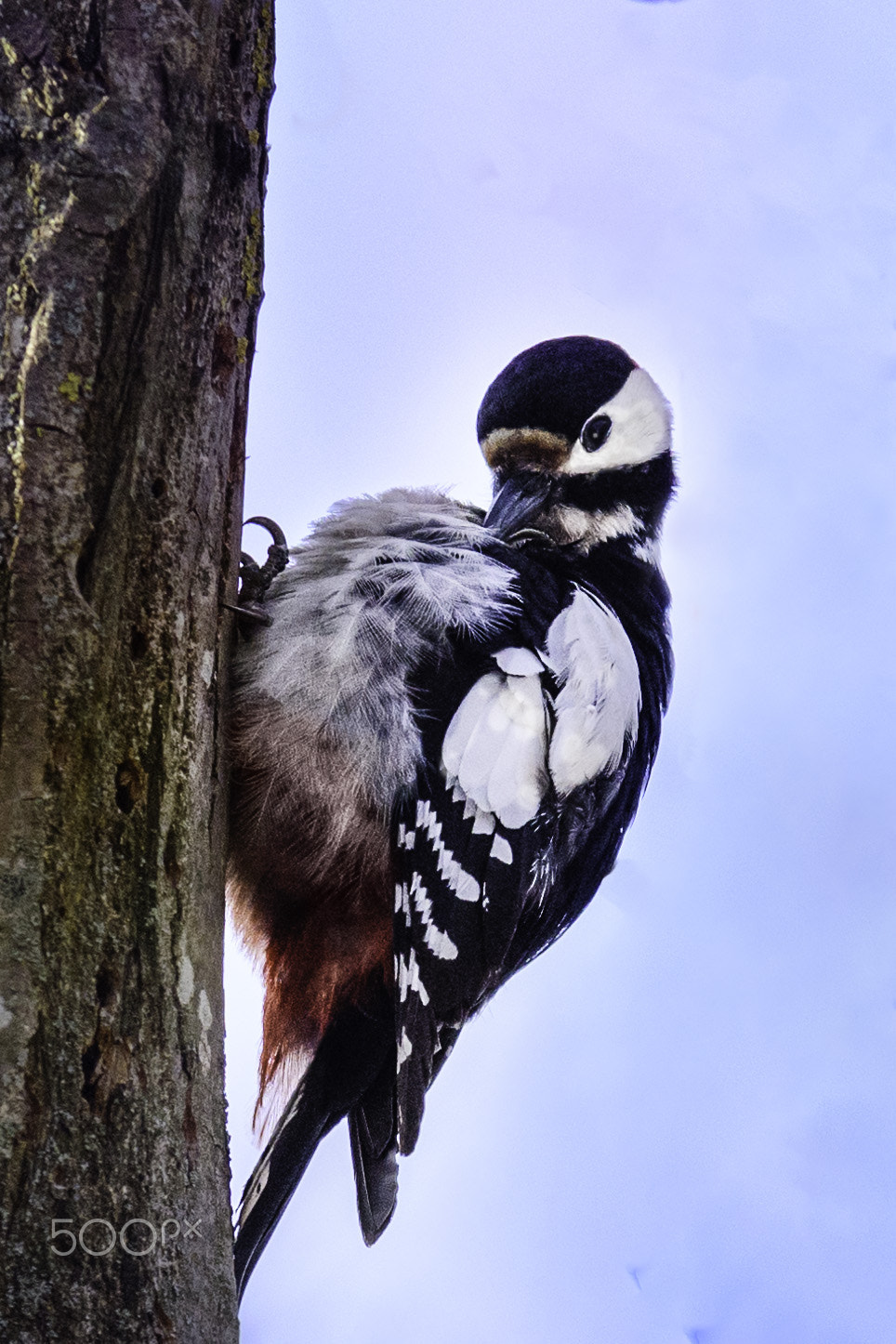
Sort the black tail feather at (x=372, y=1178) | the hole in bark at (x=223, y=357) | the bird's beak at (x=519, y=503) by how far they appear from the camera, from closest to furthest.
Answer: the hole in bark at (x=223, y=357)
the black tail feather at (x=372, y=1178)
the bird's beak at (x=519, y=503)

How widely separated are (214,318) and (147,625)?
11.9 inches

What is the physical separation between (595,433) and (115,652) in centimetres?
110

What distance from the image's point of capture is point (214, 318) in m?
1.19

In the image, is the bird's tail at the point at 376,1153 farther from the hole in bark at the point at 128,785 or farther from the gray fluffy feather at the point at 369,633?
the hole in bark at the point at 128,785

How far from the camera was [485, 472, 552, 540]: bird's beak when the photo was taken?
1831mm

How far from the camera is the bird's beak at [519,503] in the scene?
183cm

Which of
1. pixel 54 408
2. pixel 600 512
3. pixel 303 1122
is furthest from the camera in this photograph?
pixel 600 512

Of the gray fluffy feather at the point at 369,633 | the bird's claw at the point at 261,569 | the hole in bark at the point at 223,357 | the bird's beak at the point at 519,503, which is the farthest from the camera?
the bird's beak at the point at 519,503

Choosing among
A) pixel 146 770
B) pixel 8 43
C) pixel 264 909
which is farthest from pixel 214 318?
pixel 264 909

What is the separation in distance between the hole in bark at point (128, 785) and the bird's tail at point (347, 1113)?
72 centimetres

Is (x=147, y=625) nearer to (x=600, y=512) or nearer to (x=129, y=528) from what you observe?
(x=129, y=528)

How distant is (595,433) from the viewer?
1.97 meters

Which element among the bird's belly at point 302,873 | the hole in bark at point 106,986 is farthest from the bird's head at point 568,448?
the hole in bark at point 106,986

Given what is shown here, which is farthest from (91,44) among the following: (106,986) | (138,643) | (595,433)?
(595,433)
